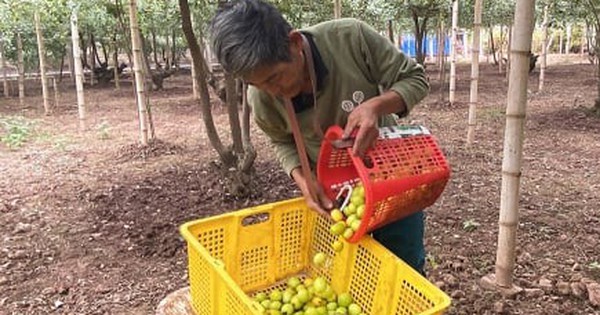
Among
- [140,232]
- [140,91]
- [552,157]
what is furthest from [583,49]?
[140,232]

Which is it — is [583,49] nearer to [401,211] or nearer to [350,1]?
[350,1]

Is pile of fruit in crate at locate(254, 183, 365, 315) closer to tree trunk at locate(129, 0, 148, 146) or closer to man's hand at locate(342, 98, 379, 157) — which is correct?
man's hand at locate(342, 98, 379, 157)

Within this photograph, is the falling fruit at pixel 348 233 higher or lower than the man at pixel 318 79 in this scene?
lower

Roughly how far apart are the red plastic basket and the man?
7 centimetres

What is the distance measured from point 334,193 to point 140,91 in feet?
16.8

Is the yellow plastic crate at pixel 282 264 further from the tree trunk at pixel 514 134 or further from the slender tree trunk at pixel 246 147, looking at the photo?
the slender tree trunk at pixel 246 147

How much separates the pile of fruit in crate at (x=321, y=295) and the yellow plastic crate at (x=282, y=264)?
2.7 inches

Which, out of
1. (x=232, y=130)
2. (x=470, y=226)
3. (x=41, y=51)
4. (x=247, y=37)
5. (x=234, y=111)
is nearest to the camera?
(x=247, y=37)

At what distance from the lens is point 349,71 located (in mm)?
1831

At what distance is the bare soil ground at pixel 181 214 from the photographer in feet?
10.1

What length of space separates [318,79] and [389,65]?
0.83ft

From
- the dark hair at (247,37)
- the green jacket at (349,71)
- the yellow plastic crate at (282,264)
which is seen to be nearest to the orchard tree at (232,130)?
the yellow plastic crate at (282,264)

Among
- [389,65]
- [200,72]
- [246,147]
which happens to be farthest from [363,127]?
[246,147]

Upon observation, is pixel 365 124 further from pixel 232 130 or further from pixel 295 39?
pixel 232 130
